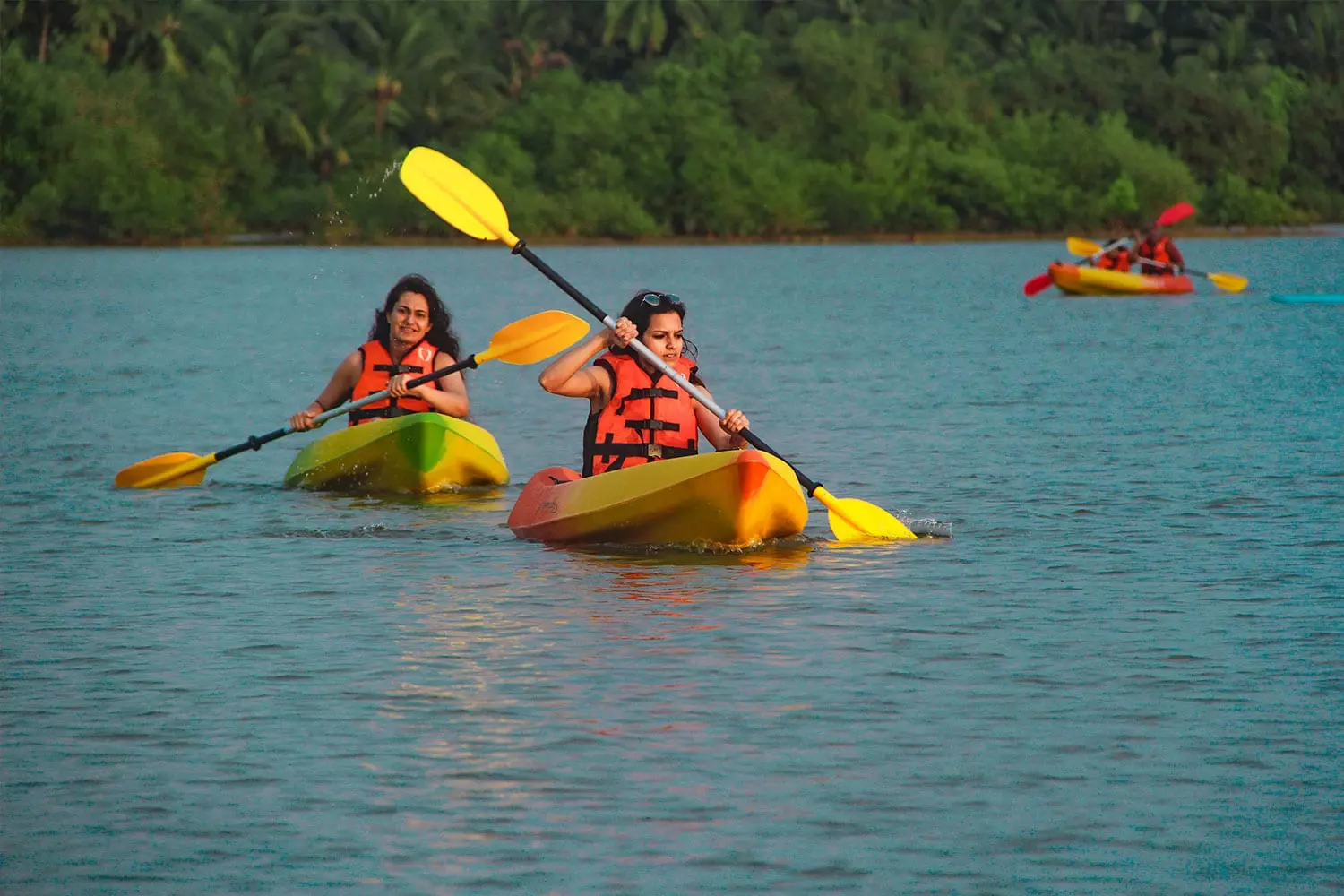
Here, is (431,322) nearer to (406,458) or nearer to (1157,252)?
(406,458)

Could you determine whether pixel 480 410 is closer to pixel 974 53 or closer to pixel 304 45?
pixel 304 45

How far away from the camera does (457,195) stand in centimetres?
1170

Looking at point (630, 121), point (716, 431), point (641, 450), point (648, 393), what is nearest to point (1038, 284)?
point (716, 431)

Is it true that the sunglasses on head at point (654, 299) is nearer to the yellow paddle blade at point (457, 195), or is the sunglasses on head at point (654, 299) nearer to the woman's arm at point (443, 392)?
the yellow paddle blade at point (457, 195)

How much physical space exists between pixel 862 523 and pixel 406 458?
2.75 metres

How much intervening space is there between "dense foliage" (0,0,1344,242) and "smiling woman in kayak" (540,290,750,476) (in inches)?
1950

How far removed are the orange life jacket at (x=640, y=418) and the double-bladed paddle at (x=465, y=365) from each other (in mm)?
649

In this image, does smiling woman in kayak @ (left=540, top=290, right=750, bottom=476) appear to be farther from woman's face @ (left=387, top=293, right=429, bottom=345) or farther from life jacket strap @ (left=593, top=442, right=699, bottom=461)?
woman's face @ (left=387, top=293, right=429, bottom=345)

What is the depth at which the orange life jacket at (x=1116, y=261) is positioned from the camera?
113 feet

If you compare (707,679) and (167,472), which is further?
(167,472)

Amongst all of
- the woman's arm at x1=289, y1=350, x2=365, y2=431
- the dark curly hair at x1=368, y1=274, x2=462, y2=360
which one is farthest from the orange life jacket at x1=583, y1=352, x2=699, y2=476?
the woman's arm at x1=289, y1=350, x2=365, y2=431

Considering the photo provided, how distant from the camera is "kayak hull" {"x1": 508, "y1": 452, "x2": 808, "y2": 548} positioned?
31.4ft

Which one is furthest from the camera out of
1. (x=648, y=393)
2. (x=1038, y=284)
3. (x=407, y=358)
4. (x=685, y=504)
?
(x=1038, y=284)

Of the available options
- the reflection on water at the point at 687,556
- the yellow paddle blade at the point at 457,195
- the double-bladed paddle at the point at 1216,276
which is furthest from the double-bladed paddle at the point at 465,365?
the double-bladed paddle at the point at 1216,276
